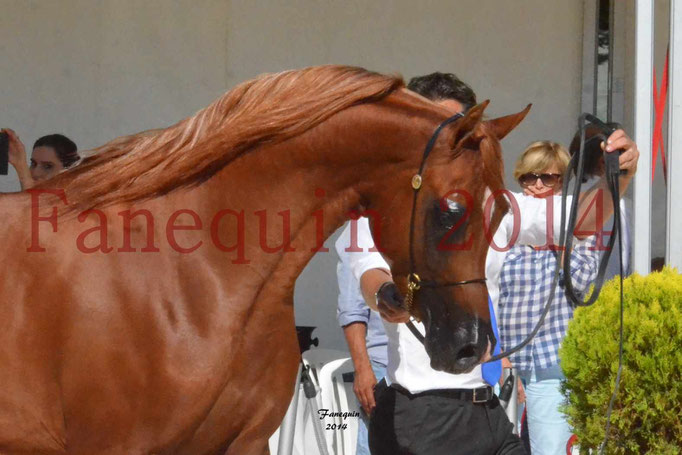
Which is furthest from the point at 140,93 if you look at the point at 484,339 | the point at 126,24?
the point at 484,339

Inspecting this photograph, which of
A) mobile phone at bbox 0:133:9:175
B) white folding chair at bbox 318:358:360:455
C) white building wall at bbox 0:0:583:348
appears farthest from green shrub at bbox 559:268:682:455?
white building wall at bbox 0:0:583:348

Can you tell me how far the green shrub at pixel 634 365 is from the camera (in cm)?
305

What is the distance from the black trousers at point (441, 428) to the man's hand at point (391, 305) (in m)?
0.30

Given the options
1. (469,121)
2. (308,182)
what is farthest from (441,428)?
(469,121)

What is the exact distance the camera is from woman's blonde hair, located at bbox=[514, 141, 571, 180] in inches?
179

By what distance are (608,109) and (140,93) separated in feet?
10.1

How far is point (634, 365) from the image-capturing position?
123 inches

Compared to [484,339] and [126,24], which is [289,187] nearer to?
[484,339]

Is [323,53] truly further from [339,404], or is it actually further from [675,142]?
[675,142]

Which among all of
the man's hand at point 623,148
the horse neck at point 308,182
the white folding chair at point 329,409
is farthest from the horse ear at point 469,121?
the white folding chair at point 329,409

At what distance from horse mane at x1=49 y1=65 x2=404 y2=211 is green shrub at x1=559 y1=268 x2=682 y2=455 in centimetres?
120

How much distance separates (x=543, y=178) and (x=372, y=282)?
1.89 m

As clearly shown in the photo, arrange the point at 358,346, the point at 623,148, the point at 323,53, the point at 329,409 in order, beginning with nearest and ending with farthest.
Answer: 1. the point at 623,148
2. the point at 358,346
3. the point at 329,409
4. the point at 323,53

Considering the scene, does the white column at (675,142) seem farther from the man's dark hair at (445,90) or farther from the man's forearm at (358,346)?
the man's forearm at (358,346)
